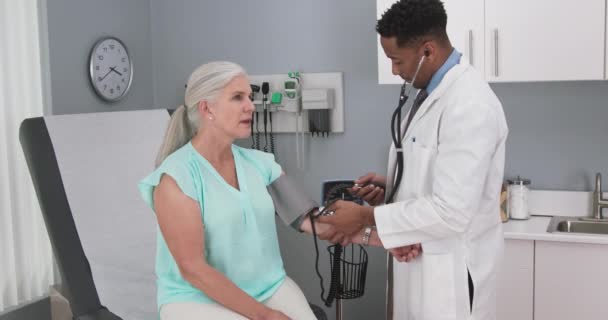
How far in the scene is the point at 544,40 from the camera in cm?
248

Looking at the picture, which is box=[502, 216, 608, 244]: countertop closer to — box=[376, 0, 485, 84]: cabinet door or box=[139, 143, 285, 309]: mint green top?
box=[376, 0, 485, 84]: cabinet door

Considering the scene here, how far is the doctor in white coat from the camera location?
176cm

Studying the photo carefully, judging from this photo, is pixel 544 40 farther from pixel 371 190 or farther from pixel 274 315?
pixel 274 315

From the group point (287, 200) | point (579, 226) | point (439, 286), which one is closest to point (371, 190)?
point (287, 200)

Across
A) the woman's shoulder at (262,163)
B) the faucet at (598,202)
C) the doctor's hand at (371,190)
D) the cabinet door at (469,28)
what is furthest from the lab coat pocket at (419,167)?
the faucet at (598,202)

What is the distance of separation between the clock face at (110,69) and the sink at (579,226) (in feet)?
6.56

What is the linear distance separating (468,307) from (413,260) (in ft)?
0.65

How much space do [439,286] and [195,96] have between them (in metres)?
0.86

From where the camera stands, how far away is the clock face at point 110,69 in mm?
2990

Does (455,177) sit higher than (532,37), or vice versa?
(532,37)

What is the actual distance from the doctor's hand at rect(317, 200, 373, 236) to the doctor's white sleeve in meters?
0.15

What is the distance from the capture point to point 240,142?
3.41 metres

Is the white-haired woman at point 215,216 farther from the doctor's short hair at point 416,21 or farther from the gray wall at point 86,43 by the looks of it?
the gray wall at point 86,43

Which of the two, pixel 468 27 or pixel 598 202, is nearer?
pixel 468 27
